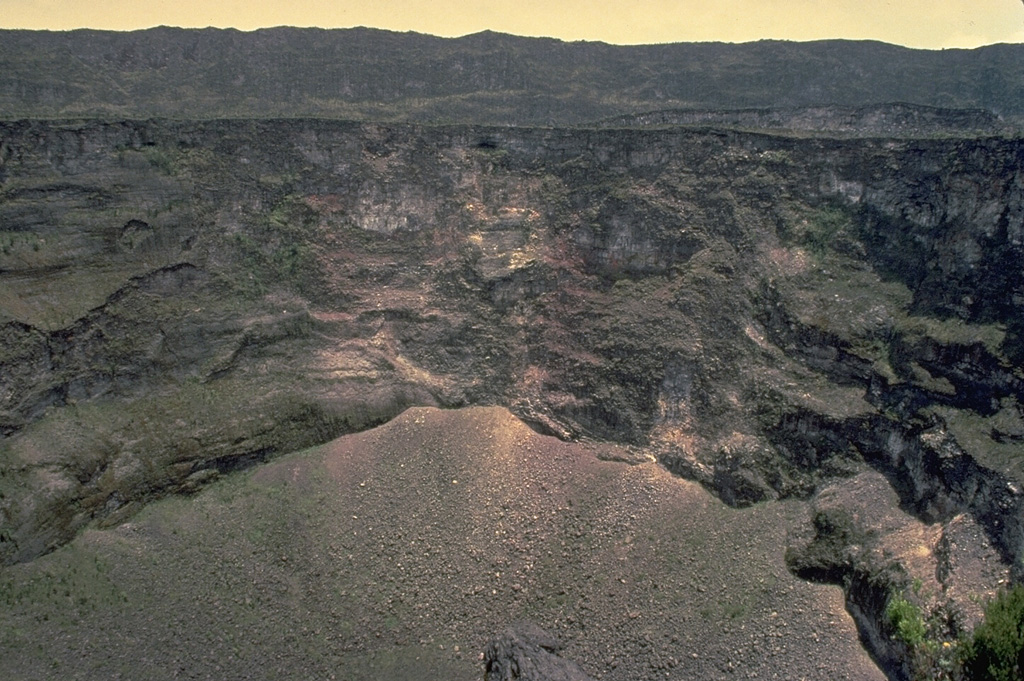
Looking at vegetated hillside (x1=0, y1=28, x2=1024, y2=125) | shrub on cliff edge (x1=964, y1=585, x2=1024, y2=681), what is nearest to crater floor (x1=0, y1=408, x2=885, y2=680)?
shrub on cliff edge (x1=964, y1=585, x2=1024, y2=681)

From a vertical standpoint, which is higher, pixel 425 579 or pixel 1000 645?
pixel 1000 645

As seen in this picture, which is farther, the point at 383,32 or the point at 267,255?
the point at 383,32

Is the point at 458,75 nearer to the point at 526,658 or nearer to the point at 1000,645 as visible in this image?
the point at 526,658

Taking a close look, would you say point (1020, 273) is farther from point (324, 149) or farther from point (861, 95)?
point (861, 95)

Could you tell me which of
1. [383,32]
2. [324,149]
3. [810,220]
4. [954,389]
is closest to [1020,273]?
[954,389]

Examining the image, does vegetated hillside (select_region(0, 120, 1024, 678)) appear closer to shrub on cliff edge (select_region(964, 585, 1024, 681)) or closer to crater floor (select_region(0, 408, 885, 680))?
crater floor (select_region(0, 408, 885, 680))

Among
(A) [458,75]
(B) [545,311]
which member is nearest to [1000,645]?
(B) [545,311]
